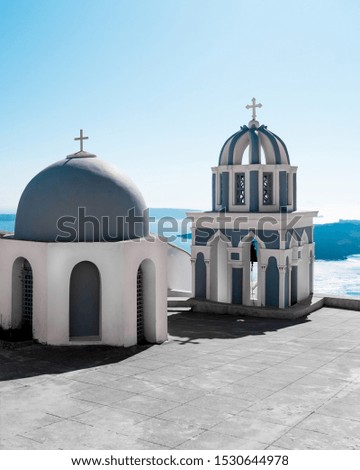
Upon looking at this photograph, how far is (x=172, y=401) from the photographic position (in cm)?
991

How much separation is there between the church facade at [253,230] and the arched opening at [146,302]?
762 centimetres

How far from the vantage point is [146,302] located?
50.1ft

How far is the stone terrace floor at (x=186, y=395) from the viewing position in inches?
321

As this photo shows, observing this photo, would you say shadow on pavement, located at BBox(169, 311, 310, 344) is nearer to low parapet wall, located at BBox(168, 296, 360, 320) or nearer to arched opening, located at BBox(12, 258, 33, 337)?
low parapet wall, located at BBox(168, 296, 360, 320)

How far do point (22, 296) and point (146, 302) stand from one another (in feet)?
12.0

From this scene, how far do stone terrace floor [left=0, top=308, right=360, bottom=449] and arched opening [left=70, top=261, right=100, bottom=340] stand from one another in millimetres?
1150

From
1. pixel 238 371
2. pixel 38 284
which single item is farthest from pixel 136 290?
pixel 238 371

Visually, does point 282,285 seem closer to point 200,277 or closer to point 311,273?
point 311,273

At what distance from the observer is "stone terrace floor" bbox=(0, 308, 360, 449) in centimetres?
816

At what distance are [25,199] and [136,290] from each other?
4.15 meters

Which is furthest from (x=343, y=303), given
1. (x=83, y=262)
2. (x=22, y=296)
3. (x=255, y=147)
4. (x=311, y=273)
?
(x=22, y=296)

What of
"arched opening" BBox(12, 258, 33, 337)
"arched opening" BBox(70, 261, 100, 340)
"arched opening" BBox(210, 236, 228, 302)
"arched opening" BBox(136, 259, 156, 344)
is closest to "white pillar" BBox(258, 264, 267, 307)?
"arched opening" BBox(210, 236, 228, 302)

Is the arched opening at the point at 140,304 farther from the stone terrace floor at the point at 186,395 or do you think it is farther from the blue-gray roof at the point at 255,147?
the blue-gray roof at the point at 255,147
